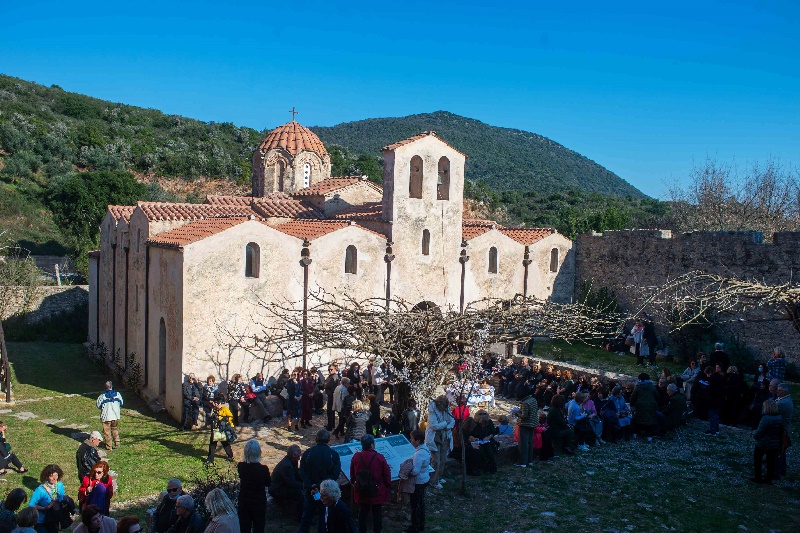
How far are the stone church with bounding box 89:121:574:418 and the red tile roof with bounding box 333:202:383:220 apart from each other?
4.1 inches

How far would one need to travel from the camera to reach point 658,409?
14.2 meters

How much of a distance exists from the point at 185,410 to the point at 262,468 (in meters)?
8.91

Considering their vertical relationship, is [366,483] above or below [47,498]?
above

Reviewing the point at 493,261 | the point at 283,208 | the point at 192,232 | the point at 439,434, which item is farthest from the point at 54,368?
the point at 439,434

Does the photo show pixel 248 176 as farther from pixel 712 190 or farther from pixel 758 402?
pixel 758 402

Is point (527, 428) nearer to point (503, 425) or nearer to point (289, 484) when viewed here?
point (503, 425)

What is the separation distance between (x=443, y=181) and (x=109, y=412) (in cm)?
1154

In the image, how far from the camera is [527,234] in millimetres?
24109

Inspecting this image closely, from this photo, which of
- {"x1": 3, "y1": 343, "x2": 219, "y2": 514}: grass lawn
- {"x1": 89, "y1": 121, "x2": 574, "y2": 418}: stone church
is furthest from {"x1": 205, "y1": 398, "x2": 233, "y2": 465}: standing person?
{"x1": 89, "y1": 121, "x2": 574, "y2": 418}: stone church

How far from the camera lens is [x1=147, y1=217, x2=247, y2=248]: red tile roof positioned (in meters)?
17.2

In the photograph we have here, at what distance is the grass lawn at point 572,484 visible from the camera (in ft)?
31.5

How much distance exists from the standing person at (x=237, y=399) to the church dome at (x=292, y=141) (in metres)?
11.9

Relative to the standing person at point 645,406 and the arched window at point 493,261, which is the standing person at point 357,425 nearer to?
the standing person at point 645,406

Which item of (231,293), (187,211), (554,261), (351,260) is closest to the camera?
(231,293)
